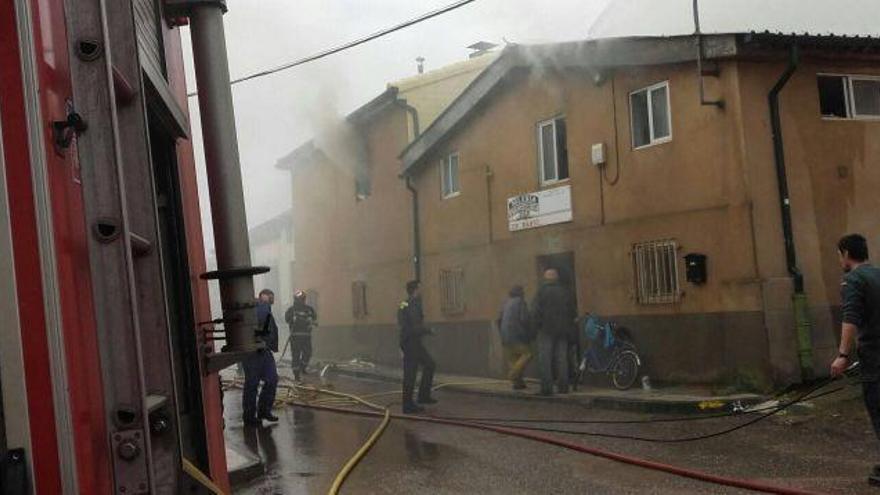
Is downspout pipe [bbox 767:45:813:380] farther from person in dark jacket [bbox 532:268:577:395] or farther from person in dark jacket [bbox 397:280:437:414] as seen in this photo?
person in dark jacket [bbox 397:280:437:414]

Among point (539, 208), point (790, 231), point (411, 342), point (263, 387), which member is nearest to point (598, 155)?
point (539, 208)

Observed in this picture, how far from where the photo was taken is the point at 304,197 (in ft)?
88.8

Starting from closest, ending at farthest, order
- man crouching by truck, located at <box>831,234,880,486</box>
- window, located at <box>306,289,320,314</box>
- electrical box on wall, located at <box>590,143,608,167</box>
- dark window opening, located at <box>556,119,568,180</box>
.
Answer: man crouching by truck, located at <box>831,234,880,486</box> → electrical box on wall, located at <box>590,143,608,167</box> → dark window opening, located at <box>556,119,568,180</box> → window, located at <box>306,289,320,314</box>

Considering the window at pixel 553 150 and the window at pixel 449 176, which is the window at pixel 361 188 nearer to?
the window at pixel 449 176

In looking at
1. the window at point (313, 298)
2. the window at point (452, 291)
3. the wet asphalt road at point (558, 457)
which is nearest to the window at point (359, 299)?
the window at point (313, 298)

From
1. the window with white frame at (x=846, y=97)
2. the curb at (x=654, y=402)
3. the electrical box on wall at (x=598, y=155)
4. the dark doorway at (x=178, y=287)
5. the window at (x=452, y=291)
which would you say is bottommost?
the curb at (x=654, y=402)

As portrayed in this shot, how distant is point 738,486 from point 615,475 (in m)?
1.06

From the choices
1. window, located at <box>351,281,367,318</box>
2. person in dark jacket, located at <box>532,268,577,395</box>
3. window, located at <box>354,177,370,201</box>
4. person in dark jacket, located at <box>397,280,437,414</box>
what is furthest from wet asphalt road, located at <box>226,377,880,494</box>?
window, located at <box>354,177,370,201</box>

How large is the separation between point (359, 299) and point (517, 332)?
10379 millimetres

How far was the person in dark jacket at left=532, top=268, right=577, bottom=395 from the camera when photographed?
40.0ft

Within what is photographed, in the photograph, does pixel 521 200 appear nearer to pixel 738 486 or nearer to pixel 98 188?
pixel 738 486

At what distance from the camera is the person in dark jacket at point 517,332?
42.2 ft

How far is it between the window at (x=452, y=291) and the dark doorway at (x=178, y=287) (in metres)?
14.6

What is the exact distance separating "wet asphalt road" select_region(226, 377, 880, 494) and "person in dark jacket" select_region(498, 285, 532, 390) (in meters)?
2.45
